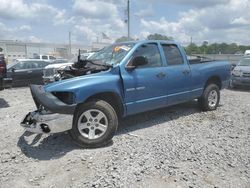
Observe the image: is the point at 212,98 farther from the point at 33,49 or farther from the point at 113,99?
the point at 33,49

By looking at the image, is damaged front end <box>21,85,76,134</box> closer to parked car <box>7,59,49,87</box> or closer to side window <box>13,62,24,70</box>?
parked car <box>7,59,49,87</box>

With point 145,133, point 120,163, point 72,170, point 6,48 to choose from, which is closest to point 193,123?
point 145,133

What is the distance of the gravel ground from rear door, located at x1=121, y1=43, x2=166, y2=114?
0.54m

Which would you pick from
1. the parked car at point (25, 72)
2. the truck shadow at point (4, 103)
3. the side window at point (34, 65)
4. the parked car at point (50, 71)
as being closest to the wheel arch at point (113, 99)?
→ the parked car at point (50, 71)

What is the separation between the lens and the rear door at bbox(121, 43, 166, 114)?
578 cm

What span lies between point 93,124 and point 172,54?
2.76m

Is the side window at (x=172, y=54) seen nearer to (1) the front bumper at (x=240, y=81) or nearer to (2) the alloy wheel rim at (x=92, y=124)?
(2) the alloy wheel rim at (x=92, y=124)

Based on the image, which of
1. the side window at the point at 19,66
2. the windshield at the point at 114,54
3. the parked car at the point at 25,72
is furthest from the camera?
the side window at the point at 19,66

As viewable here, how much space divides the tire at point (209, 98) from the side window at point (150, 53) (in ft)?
6.26

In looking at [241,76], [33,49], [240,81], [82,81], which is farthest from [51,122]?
[33,49]

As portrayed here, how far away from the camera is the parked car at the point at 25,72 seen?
1359cm

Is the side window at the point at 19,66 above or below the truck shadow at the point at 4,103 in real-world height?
above

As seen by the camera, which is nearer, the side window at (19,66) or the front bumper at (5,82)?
the front bumper at (5,82)

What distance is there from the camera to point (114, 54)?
6207 millimetres
